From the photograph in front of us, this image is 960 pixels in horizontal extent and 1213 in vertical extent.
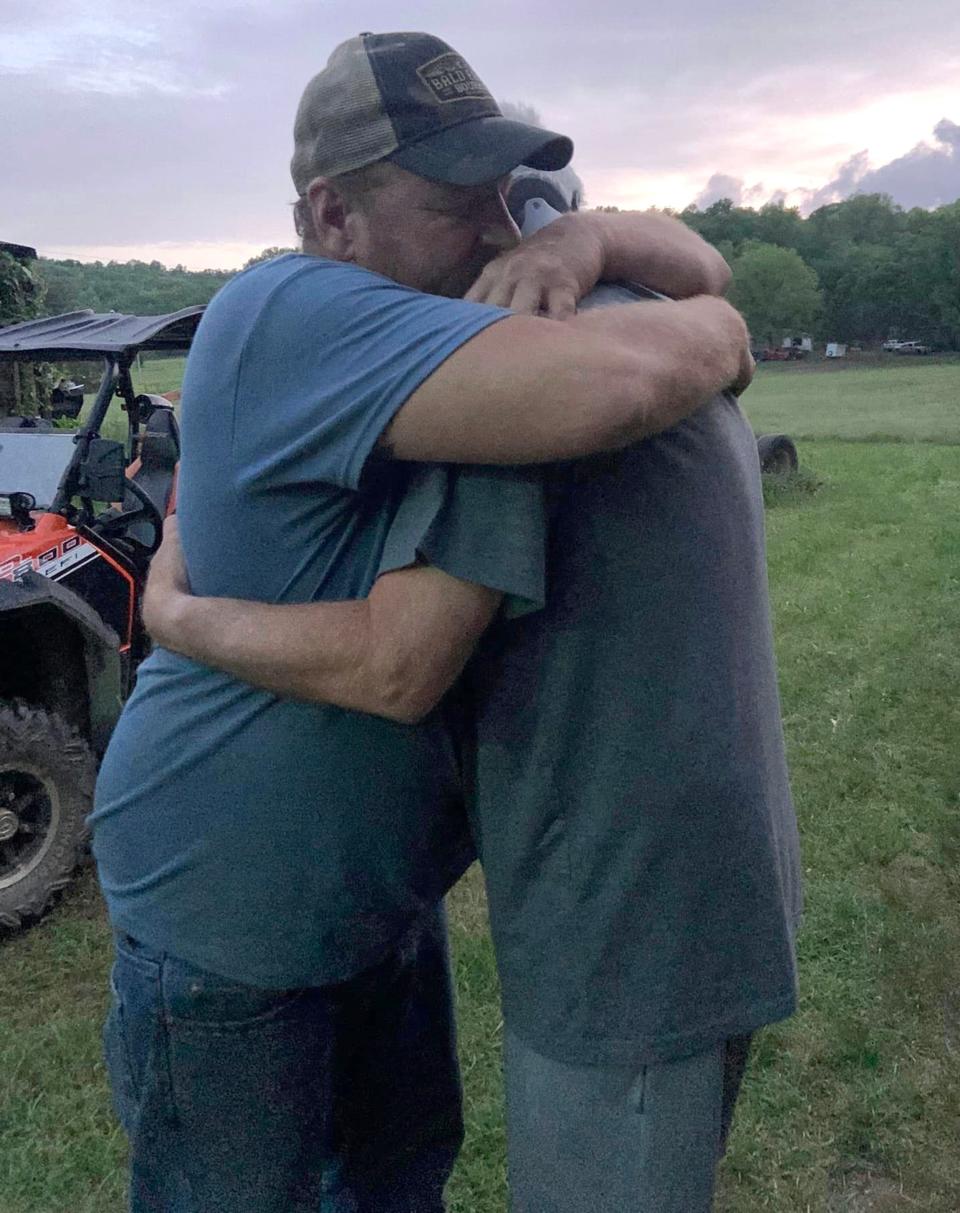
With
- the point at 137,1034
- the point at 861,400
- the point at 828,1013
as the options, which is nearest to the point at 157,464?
the point at 828,1013

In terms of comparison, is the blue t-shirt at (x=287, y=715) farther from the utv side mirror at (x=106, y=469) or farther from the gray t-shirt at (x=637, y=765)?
the utv side mirror at (x=106, y=469)

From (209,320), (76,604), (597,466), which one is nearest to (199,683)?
(209,320)

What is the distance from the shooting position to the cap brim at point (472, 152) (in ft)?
4.17

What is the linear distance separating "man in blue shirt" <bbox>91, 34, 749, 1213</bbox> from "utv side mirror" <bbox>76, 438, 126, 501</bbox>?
2466mm

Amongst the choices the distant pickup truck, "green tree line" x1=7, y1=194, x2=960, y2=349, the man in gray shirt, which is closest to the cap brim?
the man in gray shirt

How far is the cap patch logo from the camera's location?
1314mm

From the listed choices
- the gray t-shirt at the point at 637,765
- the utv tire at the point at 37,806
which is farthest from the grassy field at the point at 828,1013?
the gray t-shirt at the point at 637,765

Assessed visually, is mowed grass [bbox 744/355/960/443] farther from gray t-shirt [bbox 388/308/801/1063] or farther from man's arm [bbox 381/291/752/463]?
man's arm [bbox 381/291/752/463]

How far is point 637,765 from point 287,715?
1.34ft

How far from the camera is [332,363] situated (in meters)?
1.16

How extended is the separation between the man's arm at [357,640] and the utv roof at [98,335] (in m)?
2.84

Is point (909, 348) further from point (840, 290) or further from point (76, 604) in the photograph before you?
point (76, 604)

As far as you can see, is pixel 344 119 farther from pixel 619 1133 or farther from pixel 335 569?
pixel 619 1133

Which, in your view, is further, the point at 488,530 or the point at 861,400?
the point at 861,400
